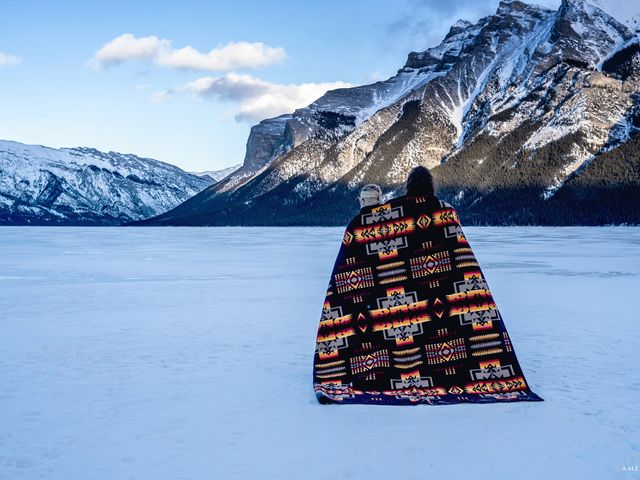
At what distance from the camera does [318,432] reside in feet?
16.0

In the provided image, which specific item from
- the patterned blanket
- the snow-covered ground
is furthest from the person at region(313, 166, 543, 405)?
the snow-covered ground

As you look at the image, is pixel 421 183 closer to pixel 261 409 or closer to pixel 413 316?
pixel 413 316

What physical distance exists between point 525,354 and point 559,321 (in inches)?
117

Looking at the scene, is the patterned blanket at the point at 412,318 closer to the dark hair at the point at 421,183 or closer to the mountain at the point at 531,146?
the dark hair at the point at 421,183

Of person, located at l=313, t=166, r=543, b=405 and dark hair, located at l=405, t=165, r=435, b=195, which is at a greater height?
dark hair, located at l=405, t=165, r=435, b=195

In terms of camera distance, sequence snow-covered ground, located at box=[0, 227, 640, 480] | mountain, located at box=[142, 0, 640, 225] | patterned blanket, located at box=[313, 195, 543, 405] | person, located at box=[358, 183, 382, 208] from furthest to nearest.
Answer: mountain, located at box=[142, 0, 640, 225] → person, located at box=[358, 183, 382, 208] → patterned blanket, located at box=[313, 195, 543, 405] → snow-covered ground, located at box=[0, 227, 640, 480]

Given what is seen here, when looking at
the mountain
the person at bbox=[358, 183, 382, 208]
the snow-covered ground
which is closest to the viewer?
the snow-covered ground

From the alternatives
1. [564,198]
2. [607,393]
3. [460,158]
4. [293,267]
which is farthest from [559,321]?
[460,158]

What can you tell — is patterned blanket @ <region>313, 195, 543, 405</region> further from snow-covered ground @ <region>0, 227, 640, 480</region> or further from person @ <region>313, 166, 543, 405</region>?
snow-covered ground @ <region>0, 227, 640, 480</region>

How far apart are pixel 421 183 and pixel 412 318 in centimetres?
135

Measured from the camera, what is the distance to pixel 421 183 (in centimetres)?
574

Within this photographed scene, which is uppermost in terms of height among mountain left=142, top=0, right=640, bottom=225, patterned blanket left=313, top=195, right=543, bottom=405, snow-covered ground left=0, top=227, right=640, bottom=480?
mountain left=142, top=0, right=640, bottom=225

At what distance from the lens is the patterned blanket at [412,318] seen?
5.68 metres

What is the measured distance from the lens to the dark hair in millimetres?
5742
